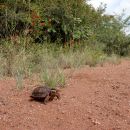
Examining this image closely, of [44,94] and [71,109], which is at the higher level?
[44,94]

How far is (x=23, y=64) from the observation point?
8.92 m

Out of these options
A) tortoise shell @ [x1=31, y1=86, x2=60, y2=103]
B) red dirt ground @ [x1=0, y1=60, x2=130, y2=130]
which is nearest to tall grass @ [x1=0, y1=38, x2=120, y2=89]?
red dirt ground @ [x1=0, y1=60, x2=130, y2=130]

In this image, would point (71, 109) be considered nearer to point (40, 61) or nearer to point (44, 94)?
point (44, 94)

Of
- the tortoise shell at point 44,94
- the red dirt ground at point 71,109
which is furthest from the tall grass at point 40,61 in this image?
the tortoise shell at point 44,94

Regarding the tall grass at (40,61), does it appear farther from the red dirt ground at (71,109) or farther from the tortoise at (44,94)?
the tortoise at (44,94)

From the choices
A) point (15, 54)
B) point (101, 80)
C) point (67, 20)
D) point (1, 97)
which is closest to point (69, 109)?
point (1, 97)

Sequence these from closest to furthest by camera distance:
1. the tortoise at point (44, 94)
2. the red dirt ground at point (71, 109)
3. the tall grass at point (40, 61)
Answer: the red dirt ground at point (71, 109), the tortoise at point (44, 94), the tall grass at point (40, 61)

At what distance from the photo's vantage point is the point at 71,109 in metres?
6.22

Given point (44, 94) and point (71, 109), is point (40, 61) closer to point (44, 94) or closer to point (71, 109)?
point (44, 94)

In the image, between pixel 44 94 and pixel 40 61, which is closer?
pixel 44 94

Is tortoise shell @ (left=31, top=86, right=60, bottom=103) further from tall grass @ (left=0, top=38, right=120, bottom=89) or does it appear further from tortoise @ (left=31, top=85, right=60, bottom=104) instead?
tall grass @ (left=0, top=38, right=120, bottom=89)

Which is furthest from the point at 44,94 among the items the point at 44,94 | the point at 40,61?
the point at 40,61

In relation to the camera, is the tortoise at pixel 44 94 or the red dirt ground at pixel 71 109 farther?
the tortoise at pixel 44 94

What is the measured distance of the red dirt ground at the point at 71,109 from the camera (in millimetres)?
5664
